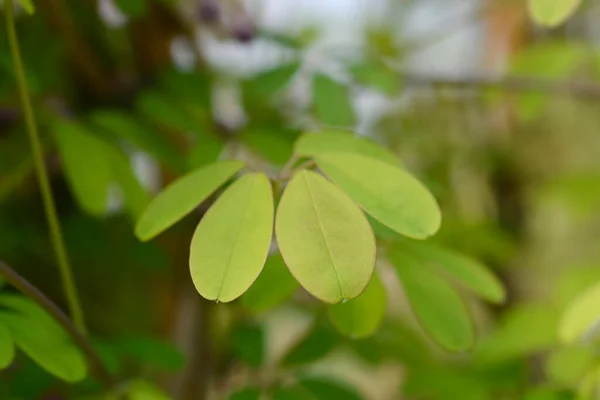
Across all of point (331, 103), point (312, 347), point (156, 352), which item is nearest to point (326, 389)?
point (312, 347)

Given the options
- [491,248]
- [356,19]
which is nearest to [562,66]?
[491,248]

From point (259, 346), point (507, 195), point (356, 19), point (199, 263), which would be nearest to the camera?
point (199, 263)

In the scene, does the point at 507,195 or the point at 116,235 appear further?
the point at 507,195

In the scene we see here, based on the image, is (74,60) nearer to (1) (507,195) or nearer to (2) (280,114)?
(2) (280,114)

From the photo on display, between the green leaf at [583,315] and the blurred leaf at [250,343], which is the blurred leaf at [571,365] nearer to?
the green leaf at [583,315]

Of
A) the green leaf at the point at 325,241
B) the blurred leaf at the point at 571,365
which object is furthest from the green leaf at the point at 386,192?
the blurred leaf at the point at 571,365

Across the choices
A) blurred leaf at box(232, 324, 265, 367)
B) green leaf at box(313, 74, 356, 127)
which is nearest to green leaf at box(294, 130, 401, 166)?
green leaf at box(313, 74, 356, 127)
